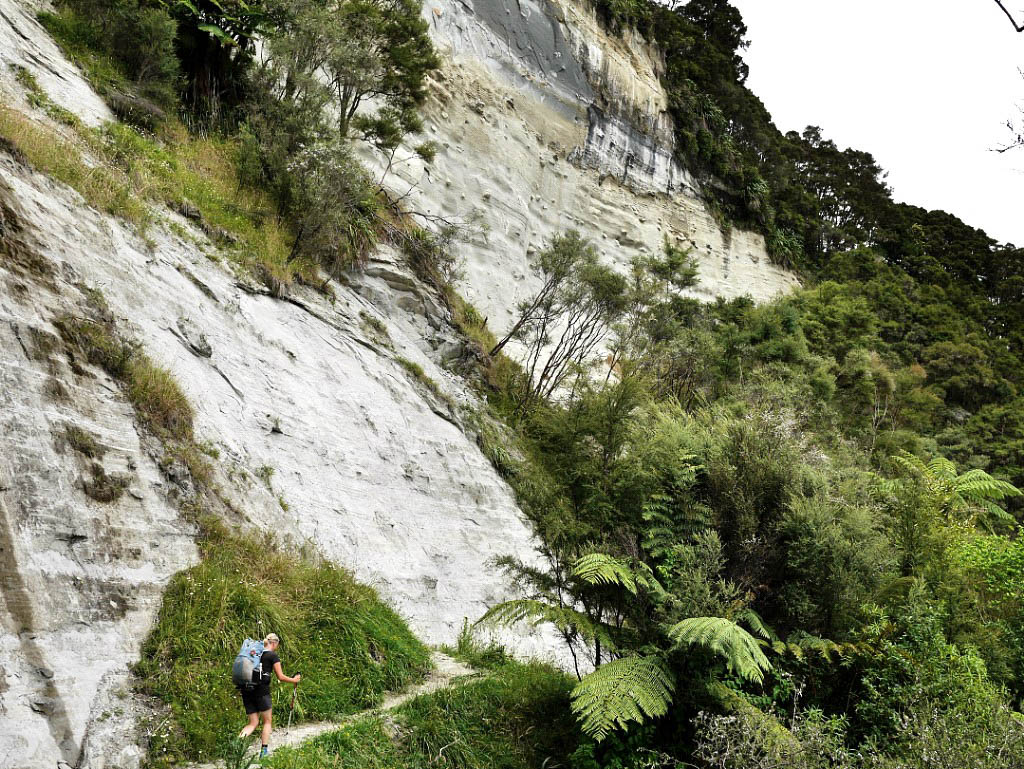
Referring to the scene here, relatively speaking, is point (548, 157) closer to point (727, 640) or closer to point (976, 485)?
point (976, 485)

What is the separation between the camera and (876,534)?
7.76 meters

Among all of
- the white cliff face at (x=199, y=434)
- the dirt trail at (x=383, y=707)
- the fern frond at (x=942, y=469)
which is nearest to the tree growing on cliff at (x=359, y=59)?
the white cliff face at (x=199, y=434)

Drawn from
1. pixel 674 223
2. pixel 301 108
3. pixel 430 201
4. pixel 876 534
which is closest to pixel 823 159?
pixel 674 223

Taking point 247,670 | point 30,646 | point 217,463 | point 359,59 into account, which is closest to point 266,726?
point 247,670

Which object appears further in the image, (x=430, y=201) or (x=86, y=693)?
(x=430, y=201)

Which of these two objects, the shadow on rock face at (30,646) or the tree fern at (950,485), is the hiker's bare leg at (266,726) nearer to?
the shadow on rock face at (30,646)

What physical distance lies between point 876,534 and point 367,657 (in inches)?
241

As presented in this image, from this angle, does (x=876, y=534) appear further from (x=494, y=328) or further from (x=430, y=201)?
(x=430, y=201)

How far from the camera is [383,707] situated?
6.77m

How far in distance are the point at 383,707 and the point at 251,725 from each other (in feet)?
5.48

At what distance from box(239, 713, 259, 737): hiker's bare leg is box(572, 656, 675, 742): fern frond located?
8.87ft

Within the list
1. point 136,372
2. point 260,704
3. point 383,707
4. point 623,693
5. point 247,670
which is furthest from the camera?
point 136,372

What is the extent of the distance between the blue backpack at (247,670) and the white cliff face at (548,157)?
15423mm

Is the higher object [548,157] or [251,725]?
[548,157]
